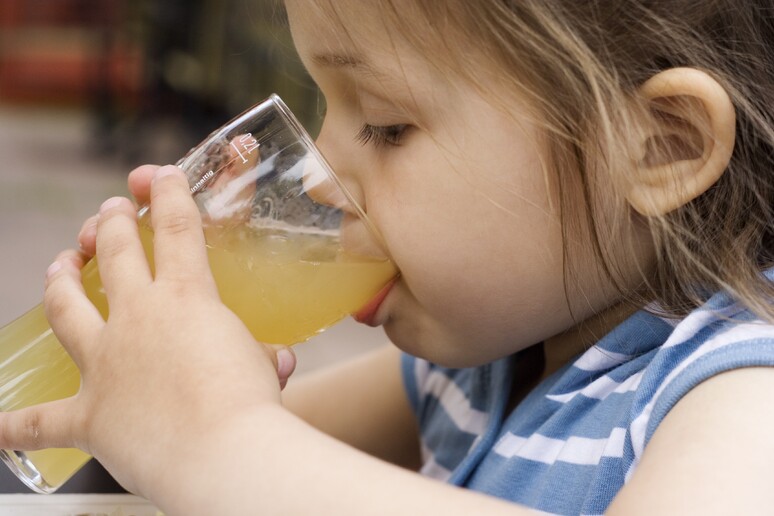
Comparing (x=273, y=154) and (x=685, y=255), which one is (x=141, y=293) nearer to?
(x=273, y=154)

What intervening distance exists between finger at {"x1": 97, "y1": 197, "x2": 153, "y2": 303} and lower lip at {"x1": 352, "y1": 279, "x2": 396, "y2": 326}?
0.69 ft

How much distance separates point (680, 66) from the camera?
2.64ft

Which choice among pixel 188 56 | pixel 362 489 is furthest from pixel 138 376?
pixel 188 56

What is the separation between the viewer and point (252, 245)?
2.65ft

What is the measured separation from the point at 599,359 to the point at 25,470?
47cm

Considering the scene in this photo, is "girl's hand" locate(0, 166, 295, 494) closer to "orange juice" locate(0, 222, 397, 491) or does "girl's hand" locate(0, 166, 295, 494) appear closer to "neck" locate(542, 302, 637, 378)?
"orange juice" locate(0, 222, 397, 491)

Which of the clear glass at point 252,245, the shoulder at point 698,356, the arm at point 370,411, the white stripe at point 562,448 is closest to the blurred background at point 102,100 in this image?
the arm at point 370,411

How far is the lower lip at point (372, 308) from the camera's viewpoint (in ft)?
2.97

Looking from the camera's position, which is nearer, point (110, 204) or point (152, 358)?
point (152, 358)

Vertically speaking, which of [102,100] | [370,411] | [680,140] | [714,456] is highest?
[102,100]

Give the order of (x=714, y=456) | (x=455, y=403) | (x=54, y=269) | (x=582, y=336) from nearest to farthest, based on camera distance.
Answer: (x=714, y=456)
(x=54, y=269)
(x=582, y=336)
(x=455, y=403)

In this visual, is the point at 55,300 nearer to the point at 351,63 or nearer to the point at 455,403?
the point at 351,63

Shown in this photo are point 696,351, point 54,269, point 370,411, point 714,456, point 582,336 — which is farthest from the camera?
point 370,411

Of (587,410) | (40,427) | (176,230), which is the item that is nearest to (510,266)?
(587,410)
